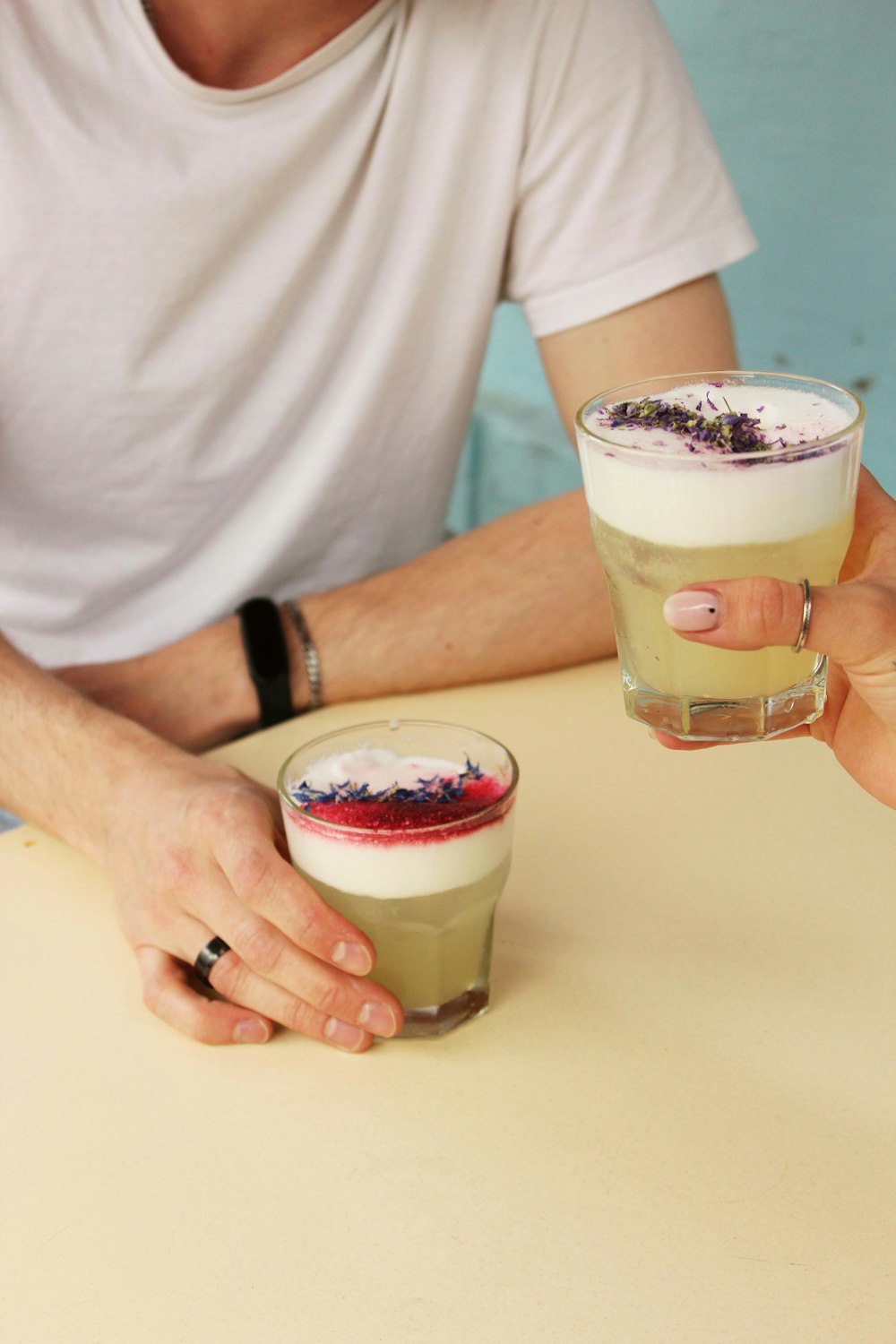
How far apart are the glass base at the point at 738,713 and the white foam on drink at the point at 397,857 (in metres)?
0.14

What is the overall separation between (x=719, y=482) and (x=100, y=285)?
989mm

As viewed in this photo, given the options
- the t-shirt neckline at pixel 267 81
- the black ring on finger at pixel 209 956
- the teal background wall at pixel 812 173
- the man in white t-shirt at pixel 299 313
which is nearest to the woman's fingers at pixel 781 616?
the black ring on finger at pixel 209 956

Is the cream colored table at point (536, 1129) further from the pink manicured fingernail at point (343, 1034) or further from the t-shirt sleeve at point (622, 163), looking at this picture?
the t-shirt sleeve at point (622, 163)

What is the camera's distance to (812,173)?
7.07 feet

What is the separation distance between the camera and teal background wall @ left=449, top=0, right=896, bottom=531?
79.8 inches

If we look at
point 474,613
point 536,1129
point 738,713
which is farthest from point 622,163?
point 536,1129

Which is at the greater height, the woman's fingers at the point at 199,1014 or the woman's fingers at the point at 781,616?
the woman's fingers at the point at 781,616

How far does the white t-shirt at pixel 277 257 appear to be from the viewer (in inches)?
56.7

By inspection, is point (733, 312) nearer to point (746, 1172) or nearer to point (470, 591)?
point (470, 591)

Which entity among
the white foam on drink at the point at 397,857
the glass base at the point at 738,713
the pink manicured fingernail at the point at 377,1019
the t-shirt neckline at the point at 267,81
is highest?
the t-shirt neckline at the point at 267,81

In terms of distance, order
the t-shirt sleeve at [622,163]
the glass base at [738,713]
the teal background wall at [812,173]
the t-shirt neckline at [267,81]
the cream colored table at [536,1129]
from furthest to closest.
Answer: the teal background wall at [812,173]
the t-shirt sleeve at [622,163]
the t-shirt neckline at [267,81]
the glass base at [738,713]
the cream colored table at [536,1129]

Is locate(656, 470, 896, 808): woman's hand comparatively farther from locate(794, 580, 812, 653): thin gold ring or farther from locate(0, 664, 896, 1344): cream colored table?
locate(0, 664, 896, 1344): cream colored table

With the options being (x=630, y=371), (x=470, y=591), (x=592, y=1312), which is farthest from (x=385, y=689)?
(x=592, y=1312)

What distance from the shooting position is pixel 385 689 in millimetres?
1431
